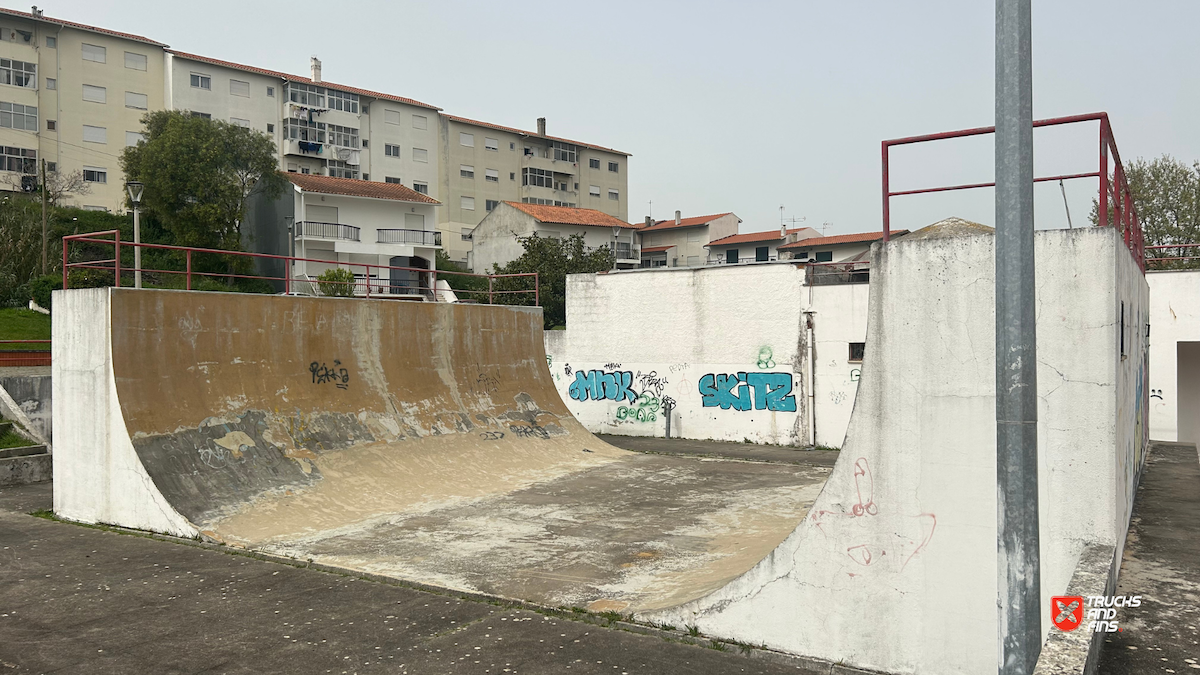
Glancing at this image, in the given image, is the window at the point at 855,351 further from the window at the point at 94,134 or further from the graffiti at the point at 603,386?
the window at the point at 94,134

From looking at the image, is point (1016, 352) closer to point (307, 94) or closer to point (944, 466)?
point (944, 466)

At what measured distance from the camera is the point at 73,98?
40.1 metres

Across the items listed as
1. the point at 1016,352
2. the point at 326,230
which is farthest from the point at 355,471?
the point at 326,230

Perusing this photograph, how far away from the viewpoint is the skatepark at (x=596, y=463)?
5332 millimetres

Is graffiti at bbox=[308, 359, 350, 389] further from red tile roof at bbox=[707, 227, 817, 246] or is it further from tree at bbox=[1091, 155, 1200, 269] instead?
red tile roof at bbox=[707, 227, 817, 246]

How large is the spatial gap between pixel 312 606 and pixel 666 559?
3.71 metres

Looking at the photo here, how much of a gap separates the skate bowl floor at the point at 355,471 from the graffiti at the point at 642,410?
4888 millimetres

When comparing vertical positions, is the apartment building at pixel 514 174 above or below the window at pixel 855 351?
above

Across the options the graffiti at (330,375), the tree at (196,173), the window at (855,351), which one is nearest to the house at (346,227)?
the tree at (196,173)

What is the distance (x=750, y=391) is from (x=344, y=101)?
37.5m

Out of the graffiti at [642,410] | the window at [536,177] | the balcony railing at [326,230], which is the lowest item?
the graffiti at [642,410]

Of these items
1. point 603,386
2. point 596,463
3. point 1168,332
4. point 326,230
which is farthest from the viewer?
point 326,230

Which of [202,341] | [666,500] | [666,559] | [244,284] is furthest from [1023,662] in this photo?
[244,284]

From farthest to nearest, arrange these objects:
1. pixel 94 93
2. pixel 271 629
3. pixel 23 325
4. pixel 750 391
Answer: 1. pixel 94 93
2. pixel 23 325
3. pixel 750 391
4. pixel 271 629
